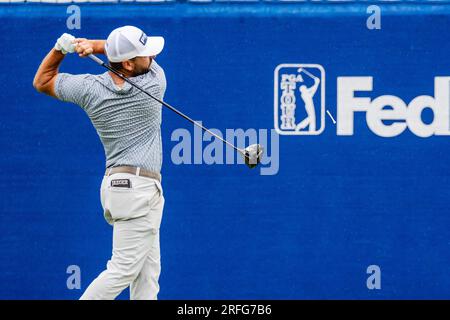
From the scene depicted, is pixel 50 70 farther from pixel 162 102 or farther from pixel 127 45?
pixel 162 102

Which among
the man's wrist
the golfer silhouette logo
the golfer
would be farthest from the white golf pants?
the golfer silhouette logo

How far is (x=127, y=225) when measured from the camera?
6047mm

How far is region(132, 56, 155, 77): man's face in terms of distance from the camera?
6.08 meters

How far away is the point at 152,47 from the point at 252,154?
790 mm

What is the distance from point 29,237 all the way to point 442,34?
2.47 m

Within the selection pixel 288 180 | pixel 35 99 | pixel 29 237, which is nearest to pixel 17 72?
pixel 35 99

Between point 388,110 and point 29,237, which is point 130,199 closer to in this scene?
point 29,237

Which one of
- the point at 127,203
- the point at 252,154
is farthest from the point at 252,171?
the point at 127,203

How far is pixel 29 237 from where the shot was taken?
6777 millimetres

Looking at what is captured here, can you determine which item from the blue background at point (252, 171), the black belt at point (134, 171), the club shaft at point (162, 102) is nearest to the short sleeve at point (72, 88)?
the club shaft at point (162, 102)

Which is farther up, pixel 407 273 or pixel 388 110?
pixel 388 110

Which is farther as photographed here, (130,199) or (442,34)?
(442,34)

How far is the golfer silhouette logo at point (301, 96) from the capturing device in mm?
6695
